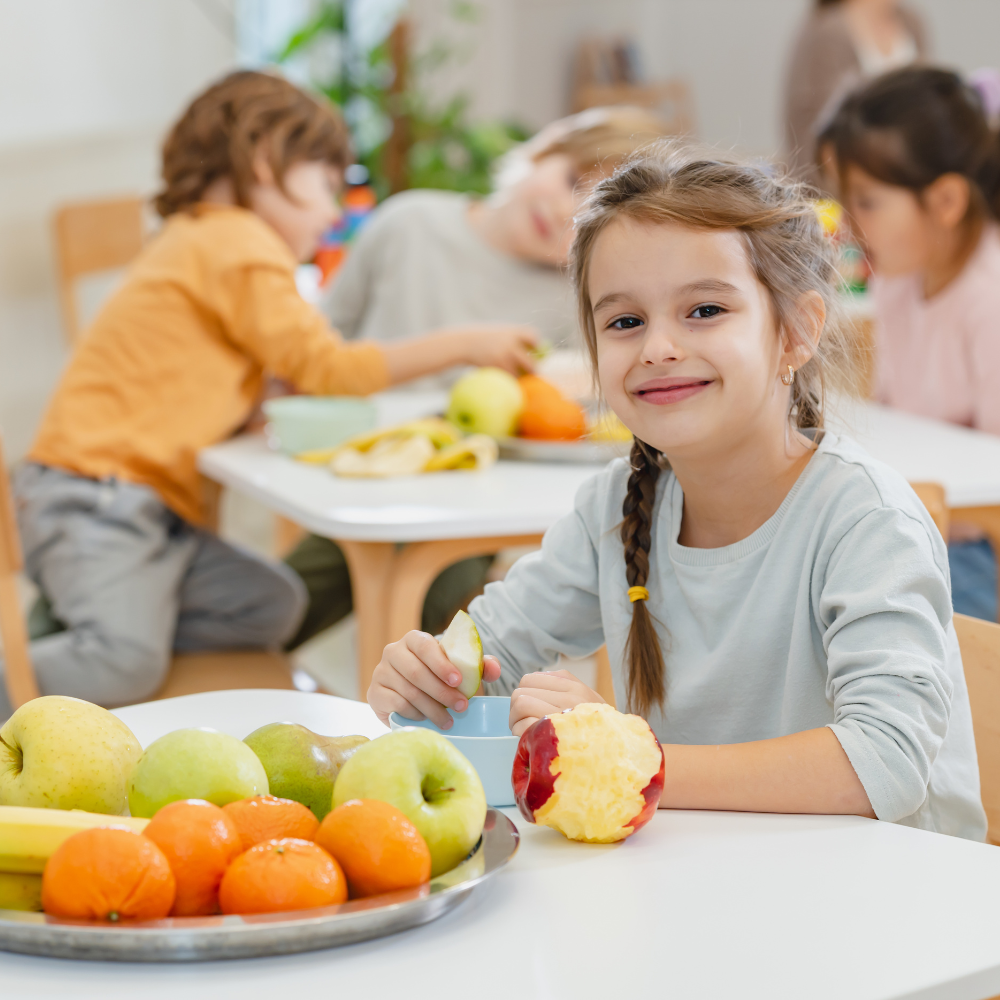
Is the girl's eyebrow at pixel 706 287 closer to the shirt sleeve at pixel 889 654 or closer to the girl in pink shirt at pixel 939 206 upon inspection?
the shirt sleeve at pixel 889 654

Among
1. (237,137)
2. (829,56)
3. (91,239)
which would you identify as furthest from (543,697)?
(829,56)

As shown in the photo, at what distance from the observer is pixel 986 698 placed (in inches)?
39.6

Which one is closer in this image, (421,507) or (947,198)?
(421,507)

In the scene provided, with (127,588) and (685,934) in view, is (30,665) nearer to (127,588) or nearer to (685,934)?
(127,588)

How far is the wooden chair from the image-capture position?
152 centimetres

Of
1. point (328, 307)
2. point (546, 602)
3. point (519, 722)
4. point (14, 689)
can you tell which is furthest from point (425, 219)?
point (519, 722)

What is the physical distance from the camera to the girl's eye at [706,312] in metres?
0.93

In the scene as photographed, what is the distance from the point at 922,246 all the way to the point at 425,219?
1.02 meters

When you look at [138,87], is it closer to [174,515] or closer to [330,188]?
[330,188]

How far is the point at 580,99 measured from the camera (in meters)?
5.98

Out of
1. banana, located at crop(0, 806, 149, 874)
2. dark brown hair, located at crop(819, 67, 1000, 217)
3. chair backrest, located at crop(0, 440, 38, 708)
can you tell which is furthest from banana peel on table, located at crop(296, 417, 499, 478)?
banana, located at crop(0, 806, 149, 874)

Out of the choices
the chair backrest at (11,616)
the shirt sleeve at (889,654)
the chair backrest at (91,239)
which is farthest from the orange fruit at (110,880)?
the chair backrest at (91,239)

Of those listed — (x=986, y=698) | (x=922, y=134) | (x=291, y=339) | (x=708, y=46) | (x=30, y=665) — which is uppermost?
(x=708, y=46)

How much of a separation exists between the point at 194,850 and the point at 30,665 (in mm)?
1136
